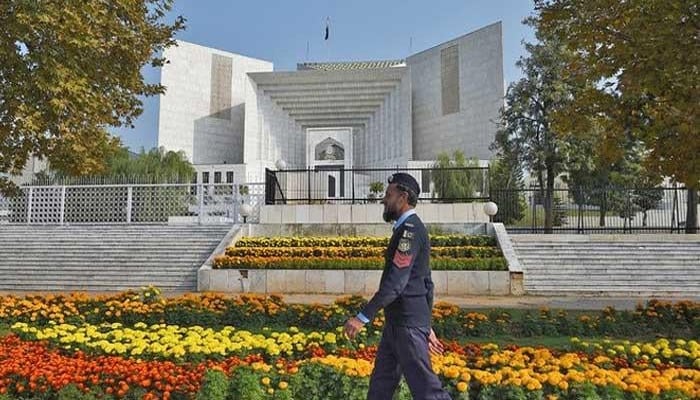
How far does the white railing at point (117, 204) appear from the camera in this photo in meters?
19.1

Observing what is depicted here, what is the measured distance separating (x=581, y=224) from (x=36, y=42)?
54.7 ft

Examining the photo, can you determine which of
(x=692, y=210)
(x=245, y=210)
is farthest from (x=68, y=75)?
(x=692, y=210)

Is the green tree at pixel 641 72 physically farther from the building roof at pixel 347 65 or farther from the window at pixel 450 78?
the building roof at pixel 347 65

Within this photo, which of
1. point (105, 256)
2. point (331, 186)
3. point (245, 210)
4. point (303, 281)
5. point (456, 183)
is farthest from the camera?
point (331, 186)

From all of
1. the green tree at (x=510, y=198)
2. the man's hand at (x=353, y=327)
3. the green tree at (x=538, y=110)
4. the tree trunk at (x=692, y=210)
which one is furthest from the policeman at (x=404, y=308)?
the tree trunk at (x=692, y=210)

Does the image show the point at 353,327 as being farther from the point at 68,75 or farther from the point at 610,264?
the point at 610,264

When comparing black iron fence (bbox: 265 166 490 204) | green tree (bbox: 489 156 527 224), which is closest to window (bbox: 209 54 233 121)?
green tree (bbox: 489 156 527 224)

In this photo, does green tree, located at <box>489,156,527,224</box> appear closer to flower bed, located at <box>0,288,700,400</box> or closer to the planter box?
the planter box

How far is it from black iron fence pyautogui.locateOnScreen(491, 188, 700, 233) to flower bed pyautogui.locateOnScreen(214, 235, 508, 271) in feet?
17.3

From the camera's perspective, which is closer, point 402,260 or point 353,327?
point 353,327

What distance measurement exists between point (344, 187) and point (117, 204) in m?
8.72

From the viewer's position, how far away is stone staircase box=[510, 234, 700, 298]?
11914 mm

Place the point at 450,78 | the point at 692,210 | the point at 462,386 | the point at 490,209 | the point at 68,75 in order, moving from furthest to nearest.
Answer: the point at 450,78 < the point at 692,210 < the point at 490,209 < the point at 68,75 < the point at 462,386

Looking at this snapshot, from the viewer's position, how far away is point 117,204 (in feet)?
64.2
